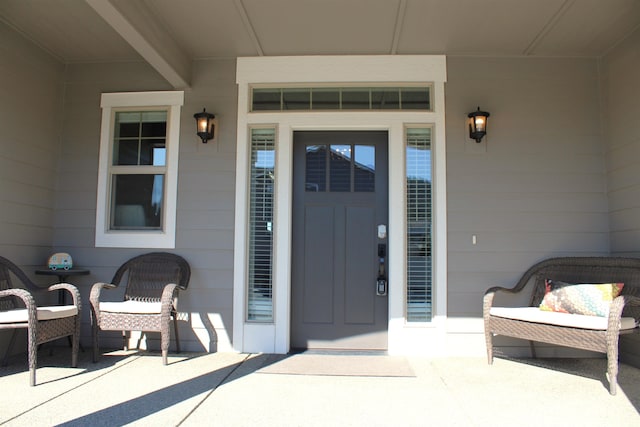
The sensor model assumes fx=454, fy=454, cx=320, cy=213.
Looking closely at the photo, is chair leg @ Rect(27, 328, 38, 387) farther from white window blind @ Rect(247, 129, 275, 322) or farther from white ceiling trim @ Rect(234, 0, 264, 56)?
white ceiling trim @ Rect(234, 0, 264, 56)

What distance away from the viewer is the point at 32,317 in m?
2.92

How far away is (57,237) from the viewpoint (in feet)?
13.5

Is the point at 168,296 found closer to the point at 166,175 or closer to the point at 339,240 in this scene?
the point at 166,175

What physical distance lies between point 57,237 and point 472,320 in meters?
3.73

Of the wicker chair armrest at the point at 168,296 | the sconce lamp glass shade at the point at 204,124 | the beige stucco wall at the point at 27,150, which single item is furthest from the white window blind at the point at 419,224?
the beige stucco wall at the point at 27,150

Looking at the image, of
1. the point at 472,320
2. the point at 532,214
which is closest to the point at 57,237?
the point at 472,320

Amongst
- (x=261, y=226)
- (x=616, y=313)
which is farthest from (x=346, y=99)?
(x=616, y=313)

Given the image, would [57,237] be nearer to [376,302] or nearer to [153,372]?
[153,372]

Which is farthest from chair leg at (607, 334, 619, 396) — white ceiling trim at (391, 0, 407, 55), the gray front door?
white ceiling trim at (391, 0, 407, 55)

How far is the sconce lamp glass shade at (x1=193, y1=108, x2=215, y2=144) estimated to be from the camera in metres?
3.93

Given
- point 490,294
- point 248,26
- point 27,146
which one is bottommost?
point 490,294

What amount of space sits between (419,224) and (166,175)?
2274 mm

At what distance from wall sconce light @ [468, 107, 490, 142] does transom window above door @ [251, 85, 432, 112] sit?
15.7 inches

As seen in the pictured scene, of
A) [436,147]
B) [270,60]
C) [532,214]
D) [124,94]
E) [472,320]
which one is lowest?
[472,320]
